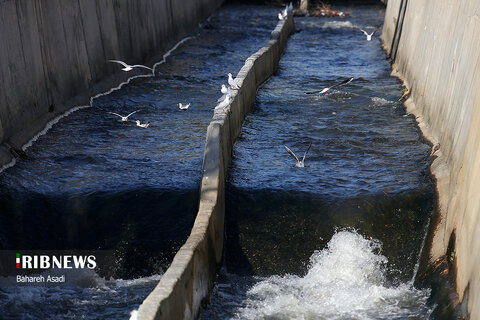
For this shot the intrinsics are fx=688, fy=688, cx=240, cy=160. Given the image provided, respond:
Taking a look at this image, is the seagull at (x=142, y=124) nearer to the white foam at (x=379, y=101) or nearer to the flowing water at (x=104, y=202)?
the flowing water at (x=104, y=202)

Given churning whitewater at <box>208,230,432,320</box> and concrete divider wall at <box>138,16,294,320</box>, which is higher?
concrete divider wall at <box>138,16,294,320</box>

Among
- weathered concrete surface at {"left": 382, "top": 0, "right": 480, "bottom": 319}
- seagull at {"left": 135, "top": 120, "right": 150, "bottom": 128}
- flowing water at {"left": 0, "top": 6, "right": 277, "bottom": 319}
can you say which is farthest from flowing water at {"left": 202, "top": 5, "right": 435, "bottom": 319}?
seagull at {"left": 135, "top": 120, "right": 150, "bottom": 128}

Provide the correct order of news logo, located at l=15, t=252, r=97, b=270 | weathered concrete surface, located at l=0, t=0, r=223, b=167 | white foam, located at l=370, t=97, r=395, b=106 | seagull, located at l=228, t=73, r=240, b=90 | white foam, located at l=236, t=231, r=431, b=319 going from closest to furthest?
white foam, located at l=236, t=231, r=431, b=319 → news logo, located at l=15, t=252, r=97, b=270 → weathered concrete surface, located at l=0, t=0, r=223, b=167 → seagull, located at l=228, t=73, r=240, b=90 → white foam, located at l=370, t=97, r=395, b=106

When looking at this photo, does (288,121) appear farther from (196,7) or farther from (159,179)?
(196,7)

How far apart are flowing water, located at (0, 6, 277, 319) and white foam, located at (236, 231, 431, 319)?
6.59 ft

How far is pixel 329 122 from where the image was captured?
17.7 m

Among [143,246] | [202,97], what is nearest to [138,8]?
[202,97]

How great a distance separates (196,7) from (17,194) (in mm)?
22444

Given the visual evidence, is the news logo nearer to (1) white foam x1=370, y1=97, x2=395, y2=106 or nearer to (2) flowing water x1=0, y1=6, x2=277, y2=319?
(2) flowing water x1=0, y1=6, x2=277, y2=319

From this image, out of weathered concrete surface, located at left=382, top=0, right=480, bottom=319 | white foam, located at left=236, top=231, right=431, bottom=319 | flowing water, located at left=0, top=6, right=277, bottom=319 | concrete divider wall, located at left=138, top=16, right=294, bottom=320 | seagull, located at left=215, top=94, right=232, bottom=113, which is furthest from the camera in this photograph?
seagull, located at left=215, top=94, right=232, bottom=113

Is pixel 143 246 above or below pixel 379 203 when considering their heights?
below

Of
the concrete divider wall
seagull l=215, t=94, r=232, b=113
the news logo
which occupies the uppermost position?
seagull l=215, t=94, r=232, b=113

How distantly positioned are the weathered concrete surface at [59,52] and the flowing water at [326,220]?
16.0 feet

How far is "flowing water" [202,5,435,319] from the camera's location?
11156mm
